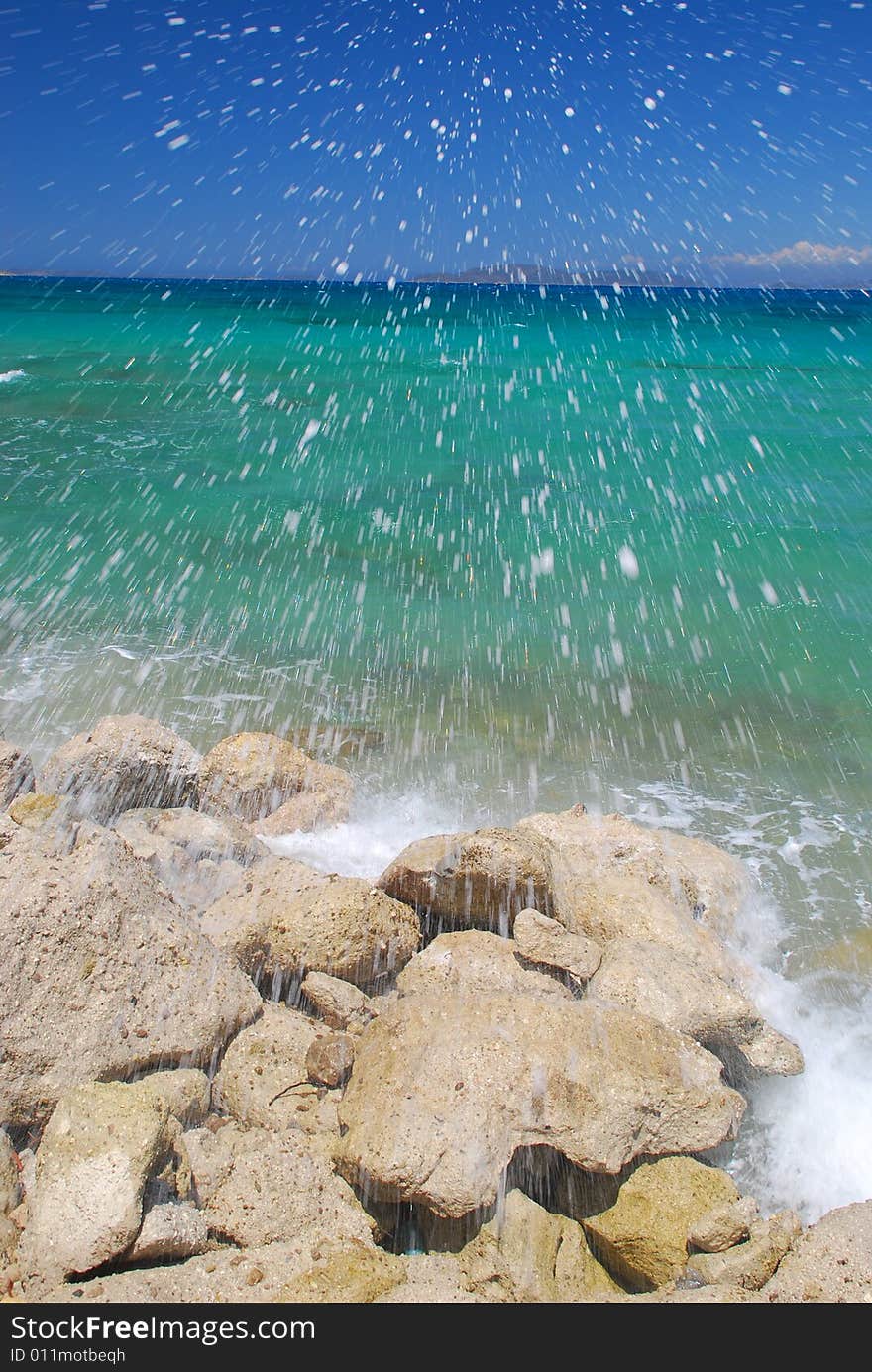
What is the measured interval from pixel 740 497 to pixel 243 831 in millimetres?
19715

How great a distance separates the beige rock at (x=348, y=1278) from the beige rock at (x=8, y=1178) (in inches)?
49.8

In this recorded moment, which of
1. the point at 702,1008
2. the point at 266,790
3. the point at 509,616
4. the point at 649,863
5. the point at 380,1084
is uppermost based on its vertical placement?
the point at 380,1084

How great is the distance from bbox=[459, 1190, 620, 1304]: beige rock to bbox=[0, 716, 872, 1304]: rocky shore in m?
0.01

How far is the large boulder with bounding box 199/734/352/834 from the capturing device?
28.8 ft

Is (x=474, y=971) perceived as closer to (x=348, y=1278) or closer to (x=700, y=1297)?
(x=348, y=1278)

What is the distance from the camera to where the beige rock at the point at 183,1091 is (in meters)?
4.59

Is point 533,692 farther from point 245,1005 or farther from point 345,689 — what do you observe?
point 245,1005

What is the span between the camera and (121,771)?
8.19 m

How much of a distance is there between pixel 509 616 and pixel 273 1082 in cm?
1087

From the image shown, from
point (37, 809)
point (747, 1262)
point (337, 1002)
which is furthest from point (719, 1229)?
point (37, 809)

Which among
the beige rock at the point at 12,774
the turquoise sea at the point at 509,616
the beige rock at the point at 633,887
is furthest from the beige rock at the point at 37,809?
the beige rock at the point at 633,887

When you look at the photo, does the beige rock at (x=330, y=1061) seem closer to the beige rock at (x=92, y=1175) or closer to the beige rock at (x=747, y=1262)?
the beige rock at (x=92, y=1175)

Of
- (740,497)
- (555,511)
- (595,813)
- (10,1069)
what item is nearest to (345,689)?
(595,813)

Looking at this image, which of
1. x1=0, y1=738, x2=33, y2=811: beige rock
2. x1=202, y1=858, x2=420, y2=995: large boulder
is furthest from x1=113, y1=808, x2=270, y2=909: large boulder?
x1=0, y1=738, x2=33, y2=811: beige rock
